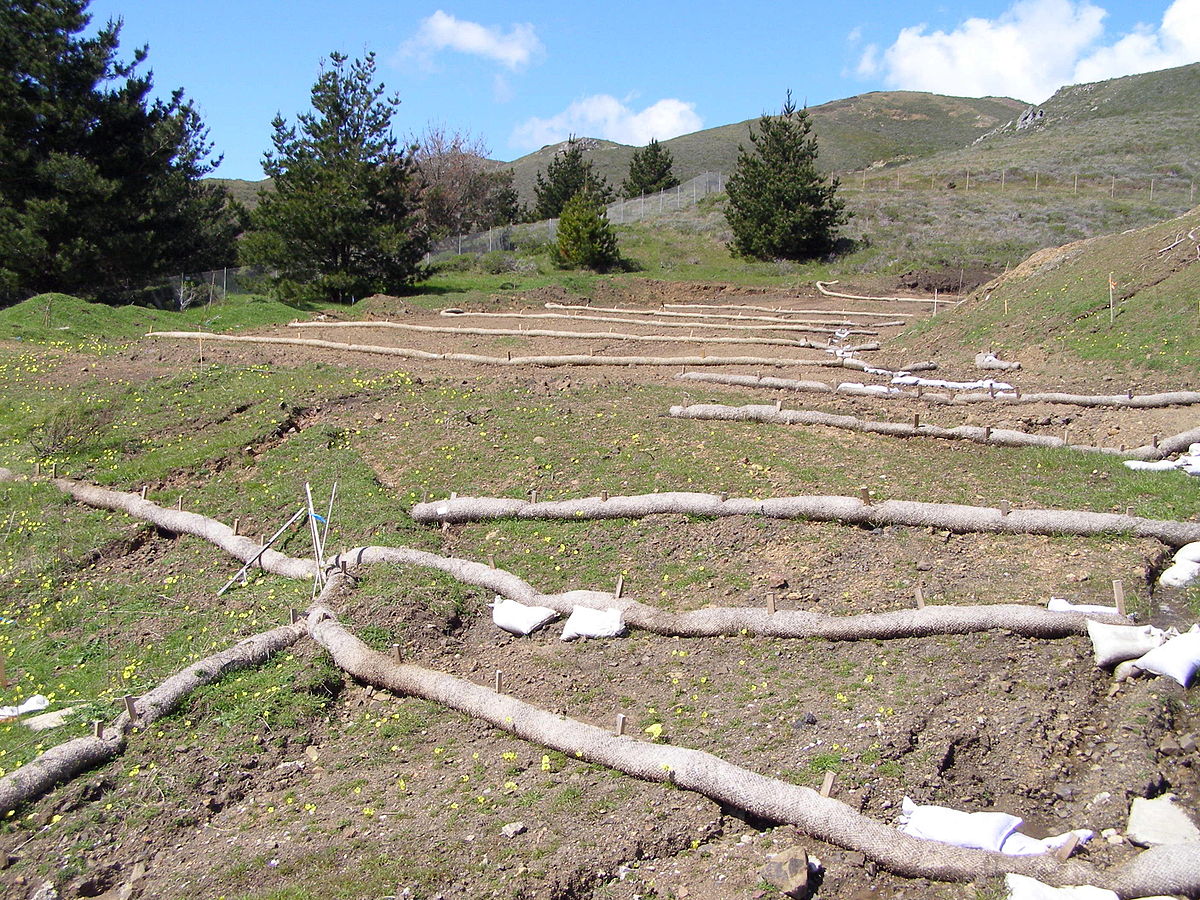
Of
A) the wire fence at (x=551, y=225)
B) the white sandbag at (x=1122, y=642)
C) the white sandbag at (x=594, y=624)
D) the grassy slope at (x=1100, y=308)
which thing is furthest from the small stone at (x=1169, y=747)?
the wire fence at (x=551, y=225)

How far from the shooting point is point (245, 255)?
27625mm

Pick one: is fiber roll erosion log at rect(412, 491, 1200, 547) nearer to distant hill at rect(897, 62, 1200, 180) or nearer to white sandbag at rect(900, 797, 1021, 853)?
white sandbag at rect(900, 797, 1021, 853)

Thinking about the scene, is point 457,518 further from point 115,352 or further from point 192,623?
point 115,352

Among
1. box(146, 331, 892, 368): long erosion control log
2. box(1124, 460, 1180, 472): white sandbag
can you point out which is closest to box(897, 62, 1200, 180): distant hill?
box(146, 331, 892, 368): long erosion control log

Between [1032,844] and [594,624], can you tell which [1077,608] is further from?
[594,624]

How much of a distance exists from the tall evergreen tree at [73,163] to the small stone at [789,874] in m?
25.9

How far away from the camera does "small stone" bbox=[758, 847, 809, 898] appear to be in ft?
14.7

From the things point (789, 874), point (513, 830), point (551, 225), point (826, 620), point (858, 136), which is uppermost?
point (858, 136)

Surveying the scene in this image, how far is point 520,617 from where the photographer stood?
25.4 feet

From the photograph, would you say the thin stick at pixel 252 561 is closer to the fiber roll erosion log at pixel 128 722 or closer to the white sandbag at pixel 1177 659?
the fiber roll erosion log at pixel 128 722

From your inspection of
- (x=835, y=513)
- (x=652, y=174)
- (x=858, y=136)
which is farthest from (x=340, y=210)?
(x=858, y=136)

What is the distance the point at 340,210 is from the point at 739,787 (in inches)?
943

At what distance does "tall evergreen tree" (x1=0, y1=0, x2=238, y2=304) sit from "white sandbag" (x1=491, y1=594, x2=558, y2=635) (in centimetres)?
2225

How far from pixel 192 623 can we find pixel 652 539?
4293 mm
